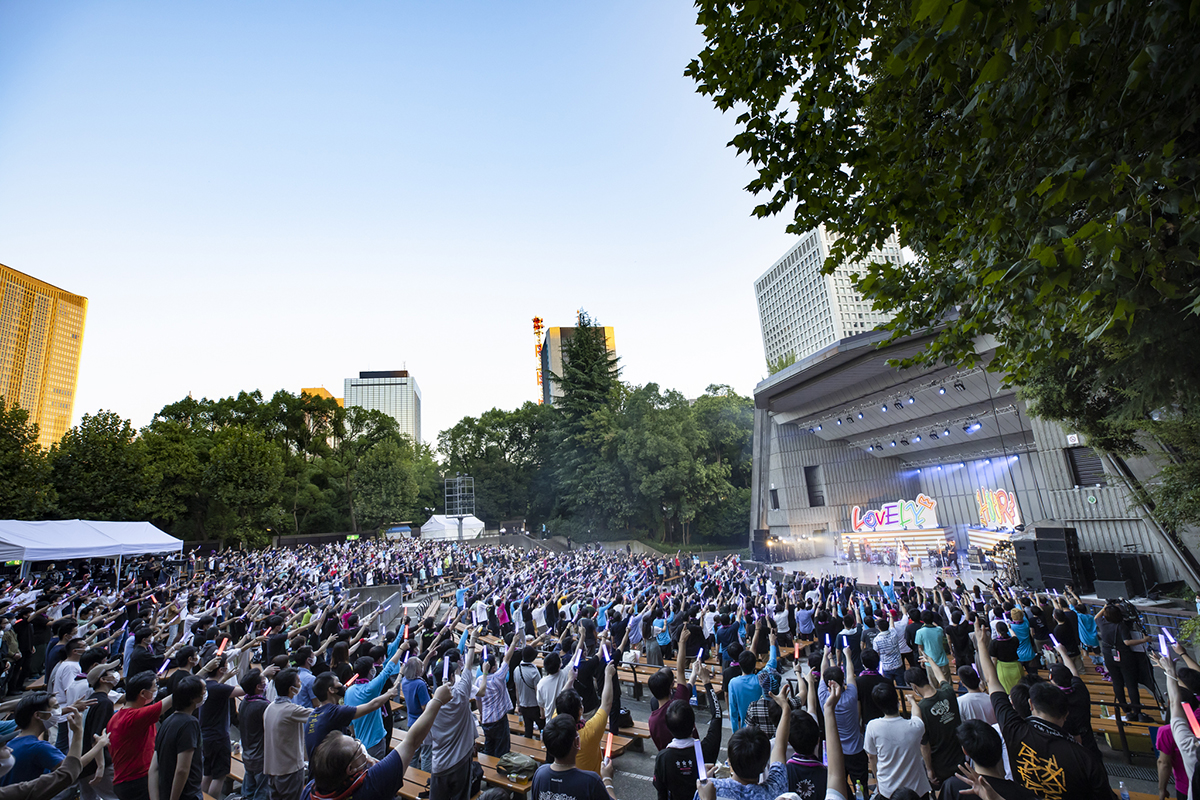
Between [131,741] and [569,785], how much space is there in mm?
3214

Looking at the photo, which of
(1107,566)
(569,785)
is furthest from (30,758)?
(1107,566)

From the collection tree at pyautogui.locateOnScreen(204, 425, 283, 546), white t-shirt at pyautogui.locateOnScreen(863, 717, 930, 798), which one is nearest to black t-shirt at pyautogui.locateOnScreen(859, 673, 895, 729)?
white t-shirt at pyautogui.locateOnScreen(863, 717, 930, 798)

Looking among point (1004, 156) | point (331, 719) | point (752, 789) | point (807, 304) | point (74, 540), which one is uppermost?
point (807, 304)

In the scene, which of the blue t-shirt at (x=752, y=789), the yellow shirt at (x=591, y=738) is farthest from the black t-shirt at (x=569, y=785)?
the yellow shirt at (x=591, y=738)

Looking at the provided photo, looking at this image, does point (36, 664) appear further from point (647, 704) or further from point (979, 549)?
point (979, 549)

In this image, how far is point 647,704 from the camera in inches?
316

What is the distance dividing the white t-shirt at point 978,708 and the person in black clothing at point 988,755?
1415mm

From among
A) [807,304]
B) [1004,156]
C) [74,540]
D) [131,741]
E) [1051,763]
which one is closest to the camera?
[1051,763]

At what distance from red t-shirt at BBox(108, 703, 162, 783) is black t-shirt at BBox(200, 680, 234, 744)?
0.74 metres

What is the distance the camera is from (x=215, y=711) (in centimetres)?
434

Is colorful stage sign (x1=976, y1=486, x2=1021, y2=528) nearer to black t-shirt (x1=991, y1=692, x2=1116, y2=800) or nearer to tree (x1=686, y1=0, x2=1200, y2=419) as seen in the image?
tree (x1=686, y1=0, x2=1200, y2=419)

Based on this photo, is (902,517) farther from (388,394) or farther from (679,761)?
(388,394)

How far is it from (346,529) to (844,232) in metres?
47.8

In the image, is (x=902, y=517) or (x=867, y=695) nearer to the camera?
(x=867, y=695)
